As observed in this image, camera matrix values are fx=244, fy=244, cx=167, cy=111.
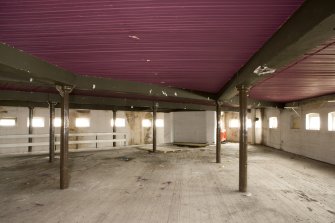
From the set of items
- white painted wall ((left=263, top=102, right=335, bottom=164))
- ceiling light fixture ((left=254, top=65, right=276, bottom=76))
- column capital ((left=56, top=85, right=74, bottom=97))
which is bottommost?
white painted wall ((left=263, top=102, right=335, bottom=164))

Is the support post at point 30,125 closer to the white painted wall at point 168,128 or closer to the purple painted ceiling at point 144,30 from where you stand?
the white painted wall at point 168,128

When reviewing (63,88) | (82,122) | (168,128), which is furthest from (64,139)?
(168,128)

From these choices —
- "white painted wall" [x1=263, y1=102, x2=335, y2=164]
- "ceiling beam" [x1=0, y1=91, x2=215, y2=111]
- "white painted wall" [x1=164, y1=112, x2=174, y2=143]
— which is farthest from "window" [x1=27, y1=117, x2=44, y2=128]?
"white painted wall" [x1=263, y1=102, x2=335, y2=164]

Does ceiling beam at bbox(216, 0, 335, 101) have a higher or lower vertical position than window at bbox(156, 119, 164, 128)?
higher

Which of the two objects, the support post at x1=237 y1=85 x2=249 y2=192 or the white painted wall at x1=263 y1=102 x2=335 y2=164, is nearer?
the support post at x1=237 y1=85 x2=249 y2=192

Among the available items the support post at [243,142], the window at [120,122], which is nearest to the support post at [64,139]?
the support post at [243,142]

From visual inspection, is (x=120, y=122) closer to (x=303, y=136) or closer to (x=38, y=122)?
(x=38, y=122)

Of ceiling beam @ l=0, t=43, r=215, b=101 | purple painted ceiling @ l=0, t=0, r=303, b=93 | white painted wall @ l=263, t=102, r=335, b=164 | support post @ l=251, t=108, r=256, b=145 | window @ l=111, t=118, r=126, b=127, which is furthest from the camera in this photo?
support post @ l=251, t=108, r=256, b=145

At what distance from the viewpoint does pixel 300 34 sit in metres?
2.64

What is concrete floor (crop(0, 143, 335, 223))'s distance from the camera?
15.2ft

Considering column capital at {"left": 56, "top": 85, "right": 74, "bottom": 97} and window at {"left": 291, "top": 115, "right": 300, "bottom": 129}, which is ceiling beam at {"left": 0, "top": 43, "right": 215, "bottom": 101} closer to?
column capital at {"left": 56, "top": 85, "right": 74, "bottom": 97}

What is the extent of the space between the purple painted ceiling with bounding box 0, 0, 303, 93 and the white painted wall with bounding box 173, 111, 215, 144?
12845 millimetres

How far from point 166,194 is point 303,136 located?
9.62 meters

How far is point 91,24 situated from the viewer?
10.4 feet
